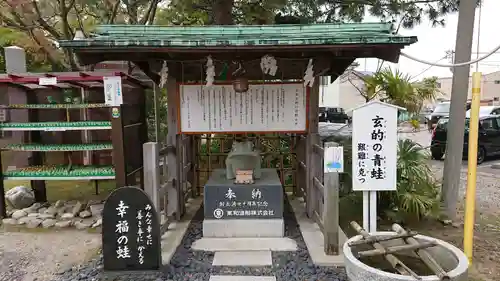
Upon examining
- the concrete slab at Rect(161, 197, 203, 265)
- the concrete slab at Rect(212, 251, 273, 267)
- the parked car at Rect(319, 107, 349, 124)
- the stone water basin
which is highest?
the parked car at Rect(319, 107, 349, 124)

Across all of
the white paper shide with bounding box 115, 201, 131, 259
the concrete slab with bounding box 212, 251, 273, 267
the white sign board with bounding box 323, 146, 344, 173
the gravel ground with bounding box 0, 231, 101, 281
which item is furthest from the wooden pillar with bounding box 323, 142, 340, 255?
the gravel ground with bounding box 0, 231, 101, 281

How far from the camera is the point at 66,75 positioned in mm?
6051

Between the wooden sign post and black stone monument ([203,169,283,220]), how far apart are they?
1.34 meters

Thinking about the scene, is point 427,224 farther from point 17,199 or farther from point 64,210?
point 17,199

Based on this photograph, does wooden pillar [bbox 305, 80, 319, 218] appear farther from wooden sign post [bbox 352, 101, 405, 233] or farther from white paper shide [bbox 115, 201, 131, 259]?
white paper shide [bbox 115, 201, 131, 259]

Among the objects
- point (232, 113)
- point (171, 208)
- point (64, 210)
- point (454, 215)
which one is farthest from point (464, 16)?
point (64, 210)

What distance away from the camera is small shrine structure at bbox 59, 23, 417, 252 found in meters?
4.52

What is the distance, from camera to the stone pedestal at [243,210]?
17.4 ft

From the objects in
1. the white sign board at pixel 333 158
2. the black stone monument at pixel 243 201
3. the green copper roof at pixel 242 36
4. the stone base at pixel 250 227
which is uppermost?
the green copper roof at pixel 242 36

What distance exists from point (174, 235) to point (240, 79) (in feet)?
8.50

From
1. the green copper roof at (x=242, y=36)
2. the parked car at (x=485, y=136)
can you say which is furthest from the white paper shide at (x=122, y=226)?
the parked car at (x=485, y=136)

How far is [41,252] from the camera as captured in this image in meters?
5.13

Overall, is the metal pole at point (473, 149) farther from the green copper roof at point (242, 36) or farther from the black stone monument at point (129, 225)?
the black stone monument at point (129, 225)

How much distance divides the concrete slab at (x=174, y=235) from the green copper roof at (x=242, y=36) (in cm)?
270
